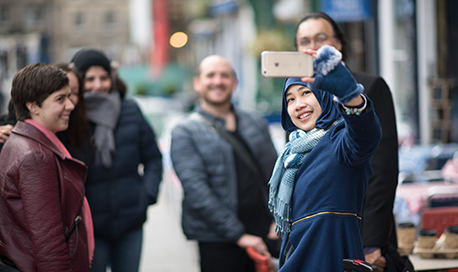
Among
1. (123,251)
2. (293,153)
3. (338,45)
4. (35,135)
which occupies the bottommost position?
(123,251)

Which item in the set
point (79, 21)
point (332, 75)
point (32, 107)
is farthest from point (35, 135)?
point (79, 21)

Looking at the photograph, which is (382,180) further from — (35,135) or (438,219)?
(35,135)

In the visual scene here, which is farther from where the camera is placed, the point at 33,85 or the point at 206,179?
the point at 206,179

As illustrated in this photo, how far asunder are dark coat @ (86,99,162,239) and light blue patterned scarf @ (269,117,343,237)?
4.61 ft

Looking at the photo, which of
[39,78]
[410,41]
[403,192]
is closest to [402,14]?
[410,41]

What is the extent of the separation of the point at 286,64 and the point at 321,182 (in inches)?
22.0

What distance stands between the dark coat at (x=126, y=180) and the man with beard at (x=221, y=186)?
24cm

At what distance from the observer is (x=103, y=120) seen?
3.21 metres

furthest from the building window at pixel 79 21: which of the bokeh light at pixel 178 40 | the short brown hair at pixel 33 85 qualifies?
the short brown hair at pixel 33 85

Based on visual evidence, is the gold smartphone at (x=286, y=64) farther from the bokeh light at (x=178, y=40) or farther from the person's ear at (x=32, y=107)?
the bokeh light at (x=178, y=40)

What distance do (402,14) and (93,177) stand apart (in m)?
6.63

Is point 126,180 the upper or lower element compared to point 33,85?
lower

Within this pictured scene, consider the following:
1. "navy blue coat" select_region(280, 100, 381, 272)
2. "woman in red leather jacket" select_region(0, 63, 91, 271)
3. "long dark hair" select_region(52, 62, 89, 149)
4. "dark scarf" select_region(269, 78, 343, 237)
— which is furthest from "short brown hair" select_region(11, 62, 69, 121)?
"navy blue coat" select_region(280, 100, 381, 272)

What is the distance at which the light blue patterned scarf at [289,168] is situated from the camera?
1962 millimetres
